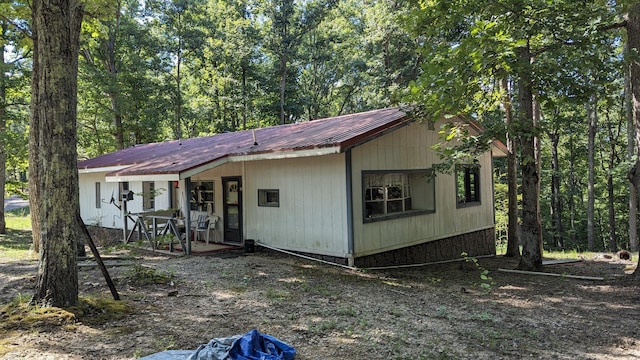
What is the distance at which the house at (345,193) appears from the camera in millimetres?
8586

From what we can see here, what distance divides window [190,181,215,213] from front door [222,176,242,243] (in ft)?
2.04

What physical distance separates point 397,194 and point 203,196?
560cm

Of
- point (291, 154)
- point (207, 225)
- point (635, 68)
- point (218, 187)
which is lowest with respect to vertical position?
point (207, 225)

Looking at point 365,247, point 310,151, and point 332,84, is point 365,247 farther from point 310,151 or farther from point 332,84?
point 332,84

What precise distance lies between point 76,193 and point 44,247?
67cm

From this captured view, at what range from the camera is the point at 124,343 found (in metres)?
4.01

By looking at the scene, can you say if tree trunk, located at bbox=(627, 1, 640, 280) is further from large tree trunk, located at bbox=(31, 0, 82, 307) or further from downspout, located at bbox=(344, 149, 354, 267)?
large tree trunk, located at bbox=(31, 0, 82, 307)

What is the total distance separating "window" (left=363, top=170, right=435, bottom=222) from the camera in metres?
9.20

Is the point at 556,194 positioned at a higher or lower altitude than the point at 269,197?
lower

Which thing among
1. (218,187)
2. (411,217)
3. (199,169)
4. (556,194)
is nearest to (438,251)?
(411,217)

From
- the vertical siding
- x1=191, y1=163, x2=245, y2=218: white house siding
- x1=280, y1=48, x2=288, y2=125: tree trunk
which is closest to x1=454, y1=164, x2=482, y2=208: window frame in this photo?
x1=191, y1=163, x2=245, y2=218: white house siding

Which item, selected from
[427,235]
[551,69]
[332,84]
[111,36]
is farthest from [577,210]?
[111,36]

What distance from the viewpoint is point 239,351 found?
3.57 m

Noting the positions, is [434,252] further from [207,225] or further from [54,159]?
[54,159]
